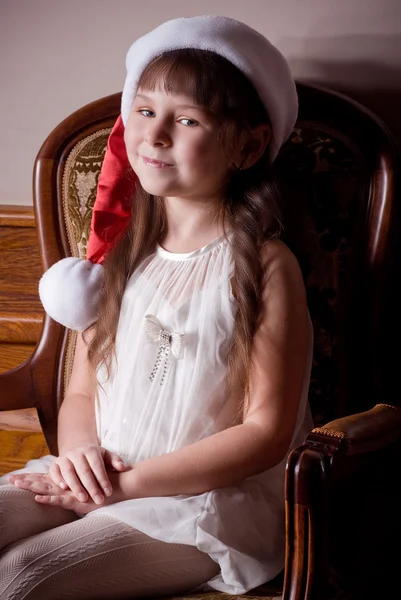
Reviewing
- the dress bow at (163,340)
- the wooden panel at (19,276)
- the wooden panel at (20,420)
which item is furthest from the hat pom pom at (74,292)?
the wooden panel at (20,420)

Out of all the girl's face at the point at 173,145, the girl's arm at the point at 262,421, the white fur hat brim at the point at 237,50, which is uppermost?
the white fur hat brim at the point at 237,50

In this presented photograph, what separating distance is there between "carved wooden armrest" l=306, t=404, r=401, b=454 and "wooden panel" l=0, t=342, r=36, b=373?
90 cm

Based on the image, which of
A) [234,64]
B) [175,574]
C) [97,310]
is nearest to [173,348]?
[97,310]

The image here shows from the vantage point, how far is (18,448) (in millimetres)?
1784

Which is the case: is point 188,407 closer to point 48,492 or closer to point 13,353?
point 48,492

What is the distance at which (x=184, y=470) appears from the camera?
1.09m

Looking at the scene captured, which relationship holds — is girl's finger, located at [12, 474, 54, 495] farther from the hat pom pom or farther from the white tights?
the hat pom pom

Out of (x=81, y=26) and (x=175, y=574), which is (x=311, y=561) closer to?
(x=175, y=574)

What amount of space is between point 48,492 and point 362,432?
45 cm

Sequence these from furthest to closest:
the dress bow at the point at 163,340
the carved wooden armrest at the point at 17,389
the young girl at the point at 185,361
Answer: the carved wooden armrest at the point at 17,389 < the dress bow at the point at 163,340 < the young girl at the point at 185,361

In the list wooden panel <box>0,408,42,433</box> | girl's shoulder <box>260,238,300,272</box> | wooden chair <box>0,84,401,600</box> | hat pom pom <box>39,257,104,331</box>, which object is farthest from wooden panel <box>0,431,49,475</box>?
girl's shoulder <box>260,238,300,272</box>

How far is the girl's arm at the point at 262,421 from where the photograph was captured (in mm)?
1098

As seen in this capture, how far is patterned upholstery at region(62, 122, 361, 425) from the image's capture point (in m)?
1.34

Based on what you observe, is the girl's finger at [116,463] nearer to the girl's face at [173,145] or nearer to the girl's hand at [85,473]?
the girl's hand at [85,473]
